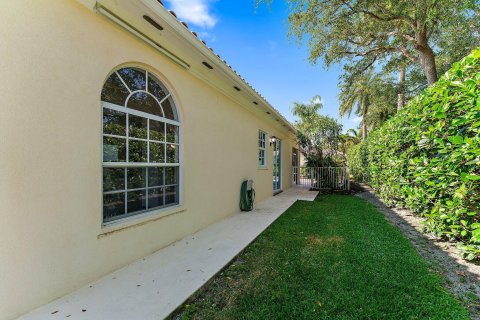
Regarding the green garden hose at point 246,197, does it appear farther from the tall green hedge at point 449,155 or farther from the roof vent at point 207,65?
the tall green hedge at point 449,155

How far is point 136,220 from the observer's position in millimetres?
3439

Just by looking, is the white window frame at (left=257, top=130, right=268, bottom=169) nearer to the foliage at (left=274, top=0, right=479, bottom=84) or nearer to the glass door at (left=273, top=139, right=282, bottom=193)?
the glass door at (left=273, top=139, right=282, bottom=193)

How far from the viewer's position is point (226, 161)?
20.9ft

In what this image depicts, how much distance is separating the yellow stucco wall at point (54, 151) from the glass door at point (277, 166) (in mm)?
8397

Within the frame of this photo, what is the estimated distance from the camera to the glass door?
1145cm

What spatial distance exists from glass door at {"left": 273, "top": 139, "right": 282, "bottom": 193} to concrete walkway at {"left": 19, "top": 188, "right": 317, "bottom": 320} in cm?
704

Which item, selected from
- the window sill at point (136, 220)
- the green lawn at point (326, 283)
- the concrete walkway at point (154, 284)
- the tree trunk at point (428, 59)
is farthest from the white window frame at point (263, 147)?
the tree trunk at point (428, 59)

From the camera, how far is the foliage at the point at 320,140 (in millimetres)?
12820

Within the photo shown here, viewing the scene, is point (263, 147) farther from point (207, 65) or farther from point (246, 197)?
point (207, 65)

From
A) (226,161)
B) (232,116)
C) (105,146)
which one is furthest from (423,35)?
(105,146)

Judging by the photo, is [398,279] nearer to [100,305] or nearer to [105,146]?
[100,305]

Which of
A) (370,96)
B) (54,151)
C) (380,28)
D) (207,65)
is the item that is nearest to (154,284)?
(54,151)

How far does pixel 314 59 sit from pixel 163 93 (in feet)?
29.5

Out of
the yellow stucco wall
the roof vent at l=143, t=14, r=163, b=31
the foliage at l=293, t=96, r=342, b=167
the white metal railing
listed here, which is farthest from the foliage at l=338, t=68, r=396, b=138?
the yellow stucco wall
